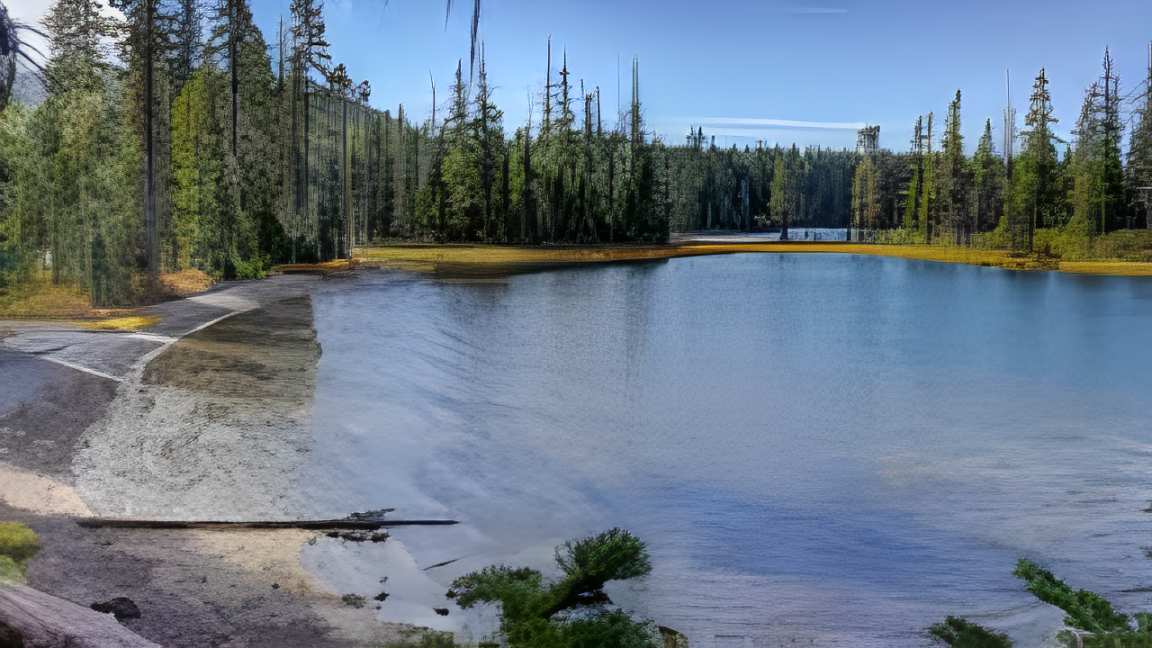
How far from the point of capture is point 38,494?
8.95 feet

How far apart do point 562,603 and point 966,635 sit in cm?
135

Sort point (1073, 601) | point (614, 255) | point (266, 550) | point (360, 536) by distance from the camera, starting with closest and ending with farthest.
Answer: point (266, 550) → point (360, 536) → point (1073, 601) → point (614, 255)

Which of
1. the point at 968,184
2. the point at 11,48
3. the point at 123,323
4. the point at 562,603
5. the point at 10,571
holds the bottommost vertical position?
the point at 562,603

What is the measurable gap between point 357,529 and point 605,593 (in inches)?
35.1

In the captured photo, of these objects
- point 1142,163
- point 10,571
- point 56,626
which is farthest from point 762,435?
point 10,571

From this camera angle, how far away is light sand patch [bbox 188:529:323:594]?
240 cm

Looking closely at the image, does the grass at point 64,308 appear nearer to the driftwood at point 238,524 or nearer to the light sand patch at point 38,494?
the light sand patch at point 38,494

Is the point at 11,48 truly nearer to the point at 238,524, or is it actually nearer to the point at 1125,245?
the point at 238,524

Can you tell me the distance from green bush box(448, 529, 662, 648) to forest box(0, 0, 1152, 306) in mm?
1807

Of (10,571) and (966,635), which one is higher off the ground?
(10,571)

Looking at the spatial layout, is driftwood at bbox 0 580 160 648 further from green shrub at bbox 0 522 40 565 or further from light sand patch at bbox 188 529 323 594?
light sand patch at bbox 188 529 323 594

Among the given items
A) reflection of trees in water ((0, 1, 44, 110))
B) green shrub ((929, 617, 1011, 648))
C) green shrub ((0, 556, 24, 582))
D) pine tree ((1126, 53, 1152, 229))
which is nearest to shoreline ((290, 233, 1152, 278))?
pine tree ((1126, 53, 1152, 229))

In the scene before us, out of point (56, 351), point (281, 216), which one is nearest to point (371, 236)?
point (281, 216)

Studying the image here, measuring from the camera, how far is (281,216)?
3799 millimetres
